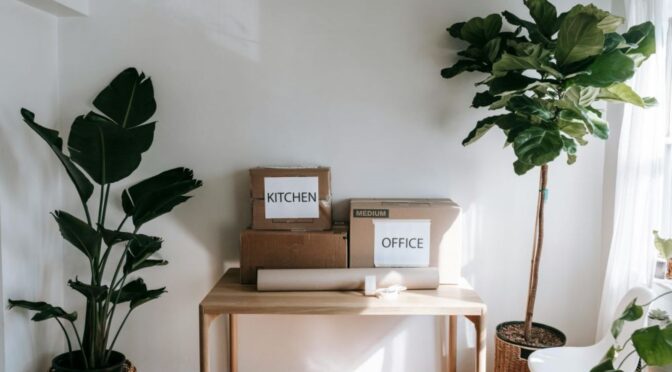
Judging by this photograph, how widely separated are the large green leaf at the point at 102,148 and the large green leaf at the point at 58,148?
41 mm

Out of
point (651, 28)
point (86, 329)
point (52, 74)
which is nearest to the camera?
point (651, 28)

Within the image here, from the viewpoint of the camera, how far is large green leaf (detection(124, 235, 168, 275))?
262 cm

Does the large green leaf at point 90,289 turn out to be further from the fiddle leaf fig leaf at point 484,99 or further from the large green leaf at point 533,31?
the large green leaf at point 533,31

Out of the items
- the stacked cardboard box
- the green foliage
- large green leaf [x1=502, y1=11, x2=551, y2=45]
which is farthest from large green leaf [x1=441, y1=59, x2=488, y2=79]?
the stacked cardboard box

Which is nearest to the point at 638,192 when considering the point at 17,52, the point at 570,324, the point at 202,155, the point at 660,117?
the point at 660,117

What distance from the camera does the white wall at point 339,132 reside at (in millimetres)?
2840

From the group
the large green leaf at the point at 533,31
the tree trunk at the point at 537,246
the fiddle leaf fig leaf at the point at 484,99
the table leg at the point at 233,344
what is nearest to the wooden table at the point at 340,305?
the tree trunk at the point at 537,246

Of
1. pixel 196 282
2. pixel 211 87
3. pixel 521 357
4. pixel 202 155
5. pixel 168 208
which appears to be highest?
pixel 211 87

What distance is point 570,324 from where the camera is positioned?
9.64 feet

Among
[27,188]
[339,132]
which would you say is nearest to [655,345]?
[339,132]

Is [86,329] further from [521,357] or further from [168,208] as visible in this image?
[521,357]

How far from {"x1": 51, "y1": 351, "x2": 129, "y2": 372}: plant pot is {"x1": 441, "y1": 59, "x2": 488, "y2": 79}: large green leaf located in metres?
1.92

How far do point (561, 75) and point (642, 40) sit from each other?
12.8 inches

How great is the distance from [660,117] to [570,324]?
3.58ft
